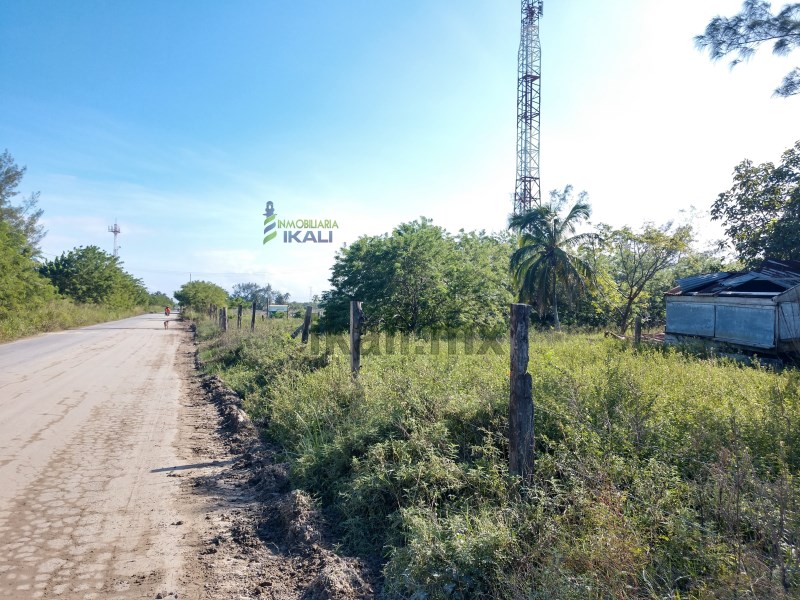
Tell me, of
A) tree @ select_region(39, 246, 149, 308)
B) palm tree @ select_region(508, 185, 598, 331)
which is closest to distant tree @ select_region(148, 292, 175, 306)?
tree @ select_region(39, 246, 149, 308)

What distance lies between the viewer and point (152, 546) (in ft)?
12.5

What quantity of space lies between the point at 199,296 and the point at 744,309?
46792mm

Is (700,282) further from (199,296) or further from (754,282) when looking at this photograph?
(199,296)

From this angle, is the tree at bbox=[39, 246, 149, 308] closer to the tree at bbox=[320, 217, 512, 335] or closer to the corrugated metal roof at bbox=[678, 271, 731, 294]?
the tree at bbox=[320, 217, 512, 335]

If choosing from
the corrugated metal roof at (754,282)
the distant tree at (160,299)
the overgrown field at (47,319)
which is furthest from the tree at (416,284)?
the distant tree at (160,299)

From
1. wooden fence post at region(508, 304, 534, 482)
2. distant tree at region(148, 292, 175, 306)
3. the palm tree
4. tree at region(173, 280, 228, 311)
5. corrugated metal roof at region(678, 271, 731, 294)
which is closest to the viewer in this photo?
wooden fence post at region(508, 304, 534, 482)

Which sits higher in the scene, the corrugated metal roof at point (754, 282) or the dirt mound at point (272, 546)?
the corrugated metal roof at point (754, 282)

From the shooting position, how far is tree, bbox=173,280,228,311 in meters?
48.3

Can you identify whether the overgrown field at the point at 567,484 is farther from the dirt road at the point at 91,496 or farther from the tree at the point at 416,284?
the tree at the point at 416,284

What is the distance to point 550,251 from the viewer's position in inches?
1140

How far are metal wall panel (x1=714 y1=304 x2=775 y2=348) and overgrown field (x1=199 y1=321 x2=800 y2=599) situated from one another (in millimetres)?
7170

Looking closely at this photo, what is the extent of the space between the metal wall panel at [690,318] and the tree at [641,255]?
45.3 ft

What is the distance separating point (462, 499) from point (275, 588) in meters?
1.51

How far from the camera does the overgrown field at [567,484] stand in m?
2.76
